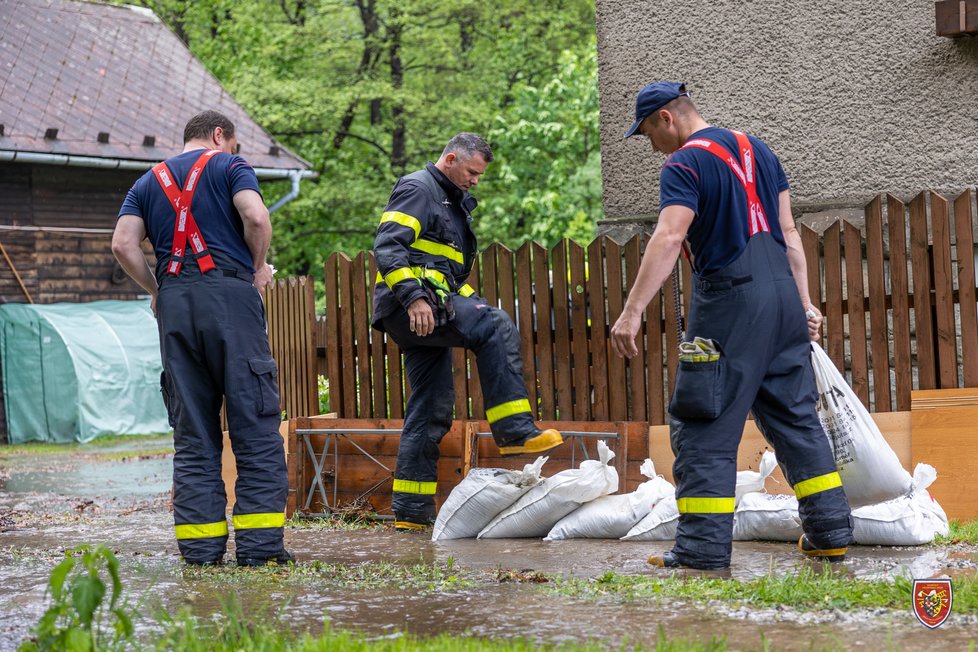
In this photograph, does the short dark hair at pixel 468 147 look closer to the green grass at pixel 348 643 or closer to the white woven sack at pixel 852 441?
the white woven sack at pixel 852 441

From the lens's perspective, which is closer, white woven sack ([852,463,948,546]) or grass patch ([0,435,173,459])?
white woven sack ([852,463,948,546])

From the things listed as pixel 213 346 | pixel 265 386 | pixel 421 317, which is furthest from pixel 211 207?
pixel 421 317

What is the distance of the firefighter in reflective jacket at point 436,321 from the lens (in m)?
5.82

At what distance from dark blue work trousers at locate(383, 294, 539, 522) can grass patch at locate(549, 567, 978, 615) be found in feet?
5.21

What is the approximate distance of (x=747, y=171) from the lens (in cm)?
475

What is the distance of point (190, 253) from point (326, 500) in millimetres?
2208

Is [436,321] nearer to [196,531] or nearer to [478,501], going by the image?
[478,501]

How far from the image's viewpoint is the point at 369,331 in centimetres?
736

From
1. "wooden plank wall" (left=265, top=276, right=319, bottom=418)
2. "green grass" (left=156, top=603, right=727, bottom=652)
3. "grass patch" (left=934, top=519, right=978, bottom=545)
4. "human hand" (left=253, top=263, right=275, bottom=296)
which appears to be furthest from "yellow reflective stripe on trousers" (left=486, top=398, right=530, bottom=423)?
"green grass" (left=156, top=603, right=727, bottom=652)

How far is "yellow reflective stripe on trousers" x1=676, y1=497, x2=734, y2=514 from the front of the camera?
14.9 ft

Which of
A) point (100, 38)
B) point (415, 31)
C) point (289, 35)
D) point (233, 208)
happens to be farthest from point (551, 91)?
point (233, 208)

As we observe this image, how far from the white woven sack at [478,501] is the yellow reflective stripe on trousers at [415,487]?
0.90 ft

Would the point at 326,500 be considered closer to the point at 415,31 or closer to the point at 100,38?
the point at 100,38

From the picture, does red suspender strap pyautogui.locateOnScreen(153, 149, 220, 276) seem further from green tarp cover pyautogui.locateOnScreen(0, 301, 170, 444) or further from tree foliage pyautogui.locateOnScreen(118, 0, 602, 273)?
tree foliage pyautogui.locateOnScreen(118, 0, 602, 273)
